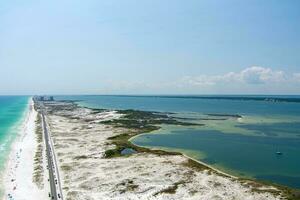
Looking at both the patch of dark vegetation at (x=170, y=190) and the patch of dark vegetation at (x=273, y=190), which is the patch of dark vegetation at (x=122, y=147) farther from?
the patch of dark vegetation at (x=273, y=190)

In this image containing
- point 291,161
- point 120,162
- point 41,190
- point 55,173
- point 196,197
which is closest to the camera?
point 196,197

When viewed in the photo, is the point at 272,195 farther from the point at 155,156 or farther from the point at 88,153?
the point at 88,153

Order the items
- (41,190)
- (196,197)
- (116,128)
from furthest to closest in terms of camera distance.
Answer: (116,128) < (41,190) < (196,197)

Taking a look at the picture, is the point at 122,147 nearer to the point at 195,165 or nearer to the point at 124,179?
the point at 195,165

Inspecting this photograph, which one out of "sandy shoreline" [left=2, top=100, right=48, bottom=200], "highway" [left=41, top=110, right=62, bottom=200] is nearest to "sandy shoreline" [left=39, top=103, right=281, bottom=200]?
Result: "highway" [left=41, top=110, right=62, bottom=200]

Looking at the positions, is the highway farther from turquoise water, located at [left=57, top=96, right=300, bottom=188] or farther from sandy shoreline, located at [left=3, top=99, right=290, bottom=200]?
turquoise water, located at [left=57, top=96, right=300, bottom=188]

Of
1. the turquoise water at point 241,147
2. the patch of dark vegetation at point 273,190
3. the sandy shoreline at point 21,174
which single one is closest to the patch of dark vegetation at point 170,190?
the patch of dark vegetation at point 273,190

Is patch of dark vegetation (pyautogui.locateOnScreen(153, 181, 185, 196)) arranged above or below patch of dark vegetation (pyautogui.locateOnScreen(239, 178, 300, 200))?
below

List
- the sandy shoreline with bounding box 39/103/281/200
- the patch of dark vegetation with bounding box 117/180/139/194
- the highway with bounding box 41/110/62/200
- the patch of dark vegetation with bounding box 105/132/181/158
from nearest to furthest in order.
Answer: the highway with bounding box 41/110/62/200
the sandy shoreline with bounding box 39/103/281/200
the patch of dark vegetation with bounding box 117/180/139/194
the patch of dark vegetation with bounding box 105/132/181/158

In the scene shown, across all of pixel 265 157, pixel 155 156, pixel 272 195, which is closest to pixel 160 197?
pixel 272 195
